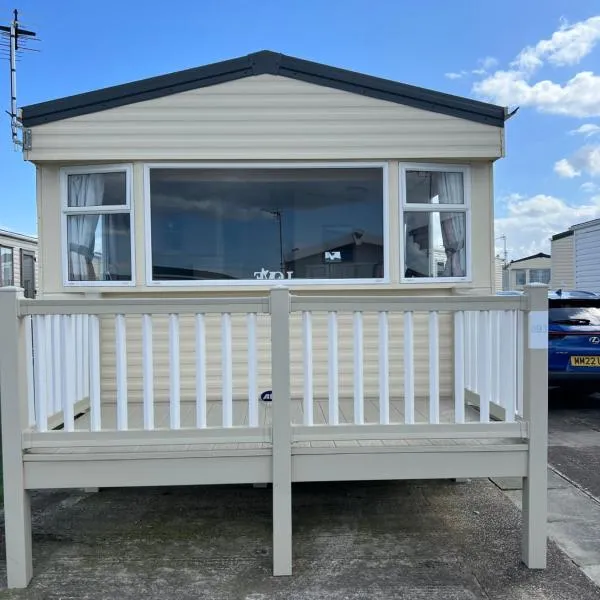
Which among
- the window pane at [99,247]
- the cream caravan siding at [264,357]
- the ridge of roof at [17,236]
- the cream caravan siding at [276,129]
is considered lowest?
the cream caravan siding at [264,357]

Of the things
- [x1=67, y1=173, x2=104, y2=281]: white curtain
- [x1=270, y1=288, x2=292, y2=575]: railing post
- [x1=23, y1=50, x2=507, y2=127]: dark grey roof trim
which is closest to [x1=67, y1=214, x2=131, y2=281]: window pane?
[x1=67, y1=173, x2=104, y2=281]: white curtain

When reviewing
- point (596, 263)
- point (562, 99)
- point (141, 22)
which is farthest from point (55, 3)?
point (562, 99)

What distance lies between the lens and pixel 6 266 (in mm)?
14625

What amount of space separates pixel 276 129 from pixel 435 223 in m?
1.49

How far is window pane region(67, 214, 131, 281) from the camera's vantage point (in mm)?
4027

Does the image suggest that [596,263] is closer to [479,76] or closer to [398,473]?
[479,76]

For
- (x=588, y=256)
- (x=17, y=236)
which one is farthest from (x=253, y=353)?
(x=17, y=236)

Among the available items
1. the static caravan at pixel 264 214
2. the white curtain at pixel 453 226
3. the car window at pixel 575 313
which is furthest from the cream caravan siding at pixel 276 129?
the car window at pixel 575 313

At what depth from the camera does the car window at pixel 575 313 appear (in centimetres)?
654

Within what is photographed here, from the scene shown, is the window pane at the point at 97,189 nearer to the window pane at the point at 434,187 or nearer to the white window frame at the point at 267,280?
the white window frame at the point at 267,280

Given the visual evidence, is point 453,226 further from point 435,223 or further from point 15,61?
point 15,61

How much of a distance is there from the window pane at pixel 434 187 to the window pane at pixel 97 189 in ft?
7.53

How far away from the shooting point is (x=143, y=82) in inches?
151

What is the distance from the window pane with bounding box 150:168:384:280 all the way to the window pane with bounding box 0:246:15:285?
12.5 metres
